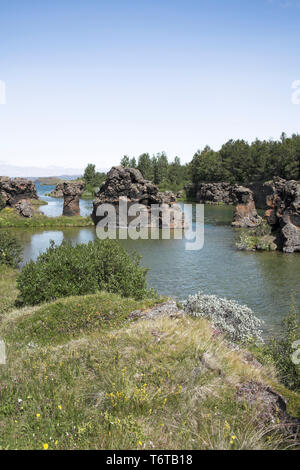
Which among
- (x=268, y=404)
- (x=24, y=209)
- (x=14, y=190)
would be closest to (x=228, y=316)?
(x=268, y=404)

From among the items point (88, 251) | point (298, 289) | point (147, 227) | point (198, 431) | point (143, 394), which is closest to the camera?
point (198, 431)

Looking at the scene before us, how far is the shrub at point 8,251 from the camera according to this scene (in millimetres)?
23703

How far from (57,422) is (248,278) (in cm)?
1814

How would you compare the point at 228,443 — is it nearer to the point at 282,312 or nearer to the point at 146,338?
the point at 146,338

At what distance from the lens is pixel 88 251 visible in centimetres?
1577

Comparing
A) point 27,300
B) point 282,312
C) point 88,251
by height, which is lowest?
point 282,312

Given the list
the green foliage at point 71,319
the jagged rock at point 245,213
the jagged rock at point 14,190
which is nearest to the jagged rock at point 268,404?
the green foliage at point 71,319

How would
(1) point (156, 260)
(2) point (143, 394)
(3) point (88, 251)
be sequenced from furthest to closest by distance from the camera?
(1) point (156, 260) → (3) point (88, 251) → (2) point (143, 394)

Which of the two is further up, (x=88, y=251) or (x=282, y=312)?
(x=88, y=251)

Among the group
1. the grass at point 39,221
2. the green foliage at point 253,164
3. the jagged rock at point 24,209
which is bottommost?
the grass at point 39,221

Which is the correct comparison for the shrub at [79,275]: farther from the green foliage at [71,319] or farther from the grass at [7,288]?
the green foliage at [71,319]

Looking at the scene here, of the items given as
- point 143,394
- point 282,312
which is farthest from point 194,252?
point 143,394

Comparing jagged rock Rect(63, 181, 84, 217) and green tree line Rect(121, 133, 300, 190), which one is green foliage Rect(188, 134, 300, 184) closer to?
green tree line Rect(121, 133, 300, 190)

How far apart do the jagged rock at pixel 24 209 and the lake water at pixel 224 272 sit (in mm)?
14499
